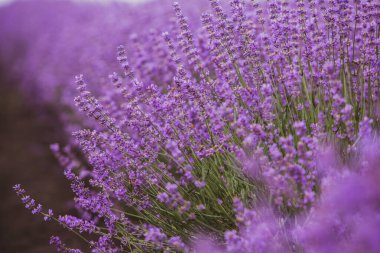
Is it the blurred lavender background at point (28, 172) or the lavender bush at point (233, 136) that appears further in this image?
the blurred lavender background at point (28, 172)

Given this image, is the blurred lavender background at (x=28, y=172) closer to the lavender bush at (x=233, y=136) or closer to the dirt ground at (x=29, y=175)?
the dirt ground at (x=29, y=175)

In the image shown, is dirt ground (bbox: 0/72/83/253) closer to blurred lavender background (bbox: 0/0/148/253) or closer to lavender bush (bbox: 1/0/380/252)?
blurred lavender background (bbox: 0/0/148/253)

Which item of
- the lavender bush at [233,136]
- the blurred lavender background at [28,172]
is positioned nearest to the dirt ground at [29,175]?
the blurred lavender background at [28,172]

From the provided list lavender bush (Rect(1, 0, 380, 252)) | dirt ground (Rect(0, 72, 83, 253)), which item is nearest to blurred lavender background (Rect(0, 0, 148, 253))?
dirt ground (Rect(0, 72, 83, 253))

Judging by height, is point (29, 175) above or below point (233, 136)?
above

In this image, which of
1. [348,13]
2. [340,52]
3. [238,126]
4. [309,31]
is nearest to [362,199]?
[238,126]

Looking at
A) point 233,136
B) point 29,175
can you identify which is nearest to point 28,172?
point 29,175

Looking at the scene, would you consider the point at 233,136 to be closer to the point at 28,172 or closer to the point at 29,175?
the point at 29,175

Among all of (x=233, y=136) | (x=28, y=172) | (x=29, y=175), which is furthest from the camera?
(x=28, y=172)
